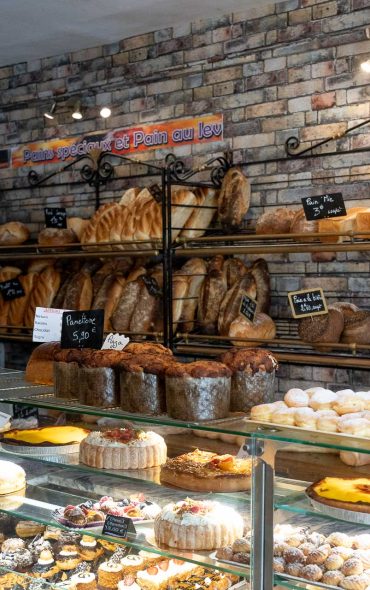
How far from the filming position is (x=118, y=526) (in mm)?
2299

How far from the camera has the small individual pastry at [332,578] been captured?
1.89 metres

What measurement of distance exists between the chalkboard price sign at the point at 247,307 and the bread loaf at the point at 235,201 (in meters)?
0.51

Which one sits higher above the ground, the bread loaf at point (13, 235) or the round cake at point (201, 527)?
the bread loaf at point (13, 235)

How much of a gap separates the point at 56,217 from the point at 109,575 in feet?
10.2

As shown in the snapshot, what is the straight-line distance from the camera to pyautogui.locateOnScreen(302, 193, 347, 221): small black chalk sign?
3916 mm

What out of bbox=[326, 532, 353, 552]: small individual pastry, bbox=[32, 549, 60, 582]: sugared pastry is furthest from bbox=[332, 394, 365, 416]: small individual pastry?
bbox=[32, 549, 60, 582]: sugared pastry

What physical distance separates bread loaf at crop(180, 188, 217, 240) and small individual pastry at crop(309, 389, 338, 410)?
8.58ft

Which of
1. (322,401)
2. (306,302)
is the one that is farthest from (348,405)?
(306,302)

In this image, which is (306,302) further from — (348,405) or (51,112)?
(51,112)

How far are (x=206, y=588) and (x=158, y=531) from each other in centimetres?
22

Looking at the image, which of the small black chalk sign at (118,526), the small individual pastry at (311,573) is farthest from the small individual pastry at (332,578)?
the small black chalk sign at (118,526)

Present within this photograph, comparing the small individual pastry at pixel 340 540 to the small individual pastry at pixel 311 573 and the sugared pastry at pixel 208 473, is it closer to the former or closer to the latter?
the small individual pastry at pixel 311 573

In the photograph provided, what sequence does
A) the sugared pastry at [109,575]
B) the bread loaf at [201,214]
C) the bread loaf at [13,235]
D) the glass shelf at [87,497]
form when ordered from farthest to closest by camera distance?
the bread loaf at [13,235]
the bread loaf at [201,214]
the sugared pastry at [109,575]
the glass shelf at [87,497]

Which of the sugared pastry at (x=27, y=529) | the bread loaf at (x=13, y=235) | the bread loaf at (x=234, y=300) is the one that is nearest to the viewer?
the sugared pastry at (x=27, y=529)
